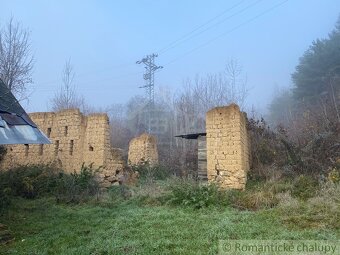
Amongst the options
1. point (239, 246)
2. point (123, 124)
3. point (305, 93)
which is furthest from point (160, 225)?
point (123, 124)

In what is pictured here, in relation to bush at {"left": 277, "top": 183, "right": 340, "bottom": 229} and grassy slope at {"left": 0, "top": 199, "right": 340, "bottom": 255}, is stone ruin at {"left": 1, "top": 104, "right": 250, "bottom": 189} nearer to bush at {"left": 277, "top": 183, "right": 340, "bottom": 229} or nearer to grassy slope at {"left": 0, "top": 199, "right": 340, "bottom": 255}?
bush at {"left": 277, "top": 183, "right": 340, "bottom": 229}

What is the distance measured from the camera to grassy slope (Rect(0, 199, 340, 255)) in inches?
199

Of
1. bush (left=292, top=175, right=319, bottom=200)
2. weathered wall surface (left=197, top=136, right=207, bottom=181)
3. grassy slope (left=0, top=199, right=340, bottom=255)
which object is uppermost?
weathered wall surface (left=197, top=136, right=207, bottom=181)

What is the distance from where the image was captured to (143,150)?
16.7 meters

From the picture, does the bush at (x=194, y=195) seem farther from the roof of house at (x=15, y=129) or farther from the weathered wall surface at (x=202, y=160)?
the roof of house at (x=15, y=129)

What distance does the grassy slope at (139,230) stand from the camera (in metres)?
5.06

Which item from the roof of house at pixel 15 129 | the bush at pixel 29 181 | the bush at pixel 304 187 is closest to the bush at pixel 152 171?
the bush at pixel 29 181

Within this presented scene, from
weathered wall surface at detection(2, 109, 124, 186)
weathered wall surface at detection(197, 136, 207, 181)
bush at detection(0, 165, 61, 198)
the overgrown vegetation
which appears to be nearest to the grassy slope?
the overgrown vegetation

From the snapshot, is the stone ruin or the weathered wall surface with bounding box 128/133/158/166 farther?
the weathered wall surface with bounding box 128/133/158/166

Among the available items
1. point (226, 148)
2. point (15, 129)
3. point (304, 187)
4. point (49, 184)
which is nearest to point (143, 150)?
point (49, 184)

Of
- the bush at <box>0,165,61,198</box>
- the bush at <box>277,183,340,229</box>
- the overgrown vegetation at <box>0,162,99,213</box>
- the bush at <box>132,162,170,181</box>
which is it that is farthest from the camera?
the bush at <box>132,162,170,181</box>

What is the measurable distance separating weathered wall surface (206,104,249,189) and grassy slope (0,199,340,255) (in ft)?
6.96

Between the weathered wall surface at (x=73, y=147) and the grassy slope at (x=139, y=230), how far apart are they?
4.75 m

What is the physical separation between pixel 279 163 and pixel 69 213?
7.10m
